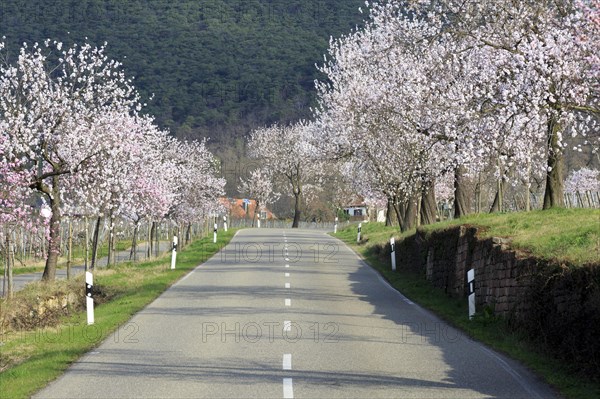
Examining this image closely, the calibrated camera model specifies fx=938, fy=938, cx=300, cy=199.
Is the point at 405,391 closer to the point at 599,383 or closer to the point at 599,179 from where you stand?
the point at 599,383

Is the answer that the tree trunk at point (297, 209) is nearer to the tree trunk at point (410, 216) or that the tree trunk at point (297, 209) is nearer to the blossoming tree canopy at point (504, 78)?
the tree trunk at point (410, 216)

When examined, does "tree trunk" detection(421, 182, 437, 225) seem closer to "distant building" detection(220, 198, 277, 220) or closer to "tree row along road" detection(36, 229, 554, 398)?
"tree row along road" detection(36, 229, 554, 398)

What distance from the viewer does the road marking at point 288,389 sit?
10.8 m

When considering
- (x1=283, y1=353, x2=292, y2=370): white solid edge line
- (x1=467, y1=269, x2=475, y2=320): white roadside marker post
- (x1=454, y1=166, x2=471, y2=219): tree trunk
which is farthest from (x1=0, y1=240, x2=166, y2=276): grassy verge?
(x1=283, y1=353, x2=292, y2=370): white solid edge line

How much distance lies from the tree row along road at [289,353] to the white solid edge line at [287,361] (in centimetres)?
1

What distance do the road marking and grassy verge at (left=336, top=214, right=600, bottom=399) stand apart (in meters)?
3.21

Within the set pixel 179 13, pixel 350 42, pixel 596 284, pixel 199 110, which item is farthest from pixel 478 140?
pixel 179 13

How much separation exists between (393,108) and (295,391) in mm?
23972

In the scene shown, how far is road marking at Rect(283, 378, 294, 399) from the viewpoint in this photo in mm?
10794

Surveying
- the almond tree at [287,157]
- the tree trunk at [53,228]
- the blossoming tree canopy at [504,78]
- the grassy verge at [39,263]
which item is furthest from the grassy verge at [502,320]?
the almond tree at [287,157]

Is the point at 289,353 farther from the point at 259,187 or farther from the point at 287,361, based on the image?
the point at 259,187

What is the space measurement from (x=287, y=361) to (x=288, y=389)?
231cm

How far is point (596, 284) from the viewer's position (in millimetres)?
12406

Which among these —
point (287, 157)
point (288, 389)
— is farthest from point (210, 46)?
point (288, 389)
